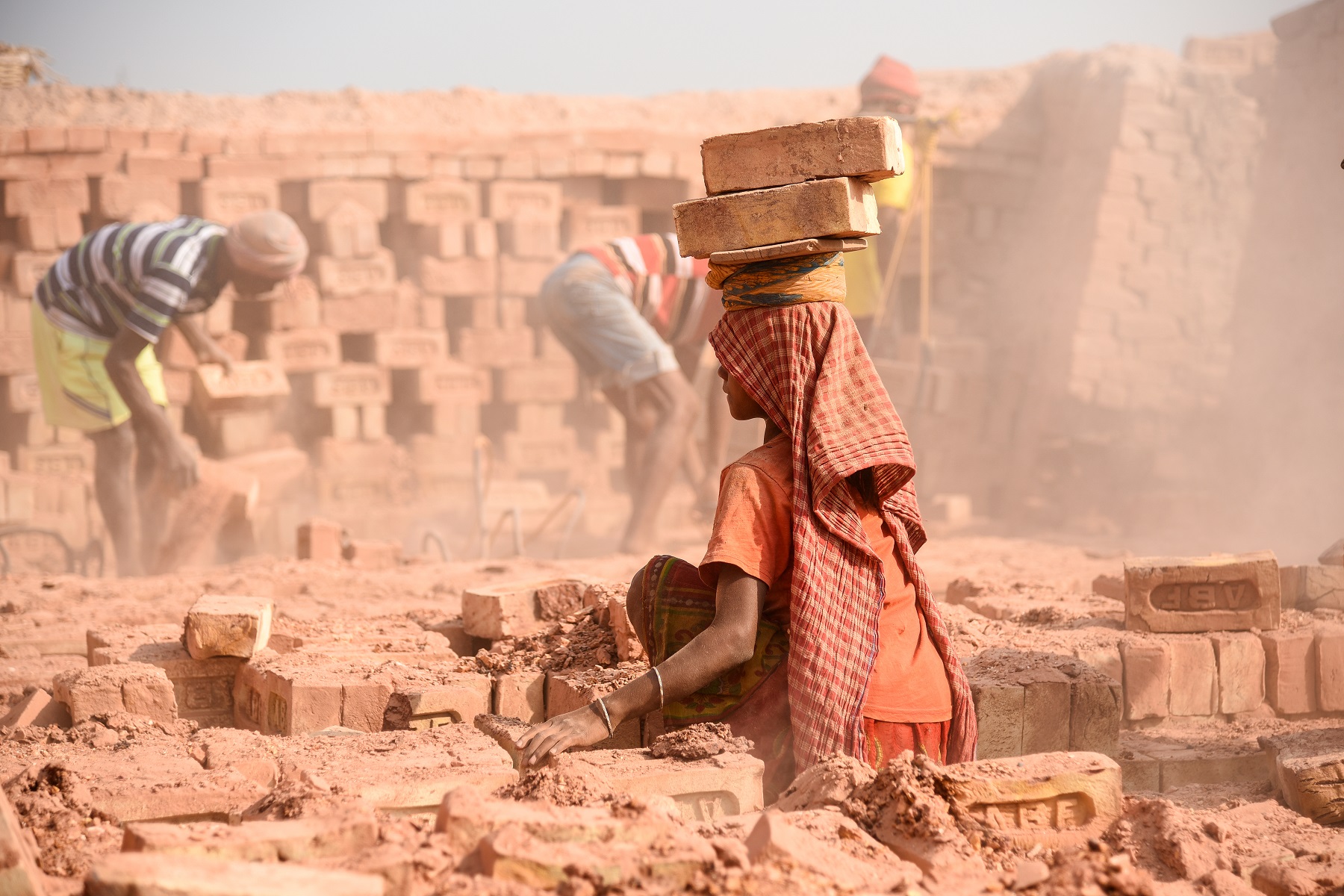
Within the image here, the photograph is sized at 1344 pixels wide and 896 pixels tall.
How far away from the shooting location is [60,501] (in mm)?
9820

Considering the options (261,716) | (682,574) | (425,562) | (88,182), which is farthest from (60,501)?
(682,574)

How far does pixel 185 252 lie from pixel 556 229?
400 centimetres

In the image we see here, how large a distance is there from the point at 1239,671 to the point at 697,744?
7.95 feet

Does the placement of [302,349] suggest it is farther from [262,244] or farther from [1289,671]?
[1289,671]

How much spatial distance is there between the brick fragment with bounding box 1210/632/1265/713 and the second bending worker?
4.74 meters

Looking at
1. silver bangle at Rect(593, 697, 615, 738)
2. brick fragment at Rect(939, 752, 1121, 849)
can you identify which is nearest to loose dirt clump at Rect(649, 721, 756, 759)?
silver bangle at Rect(593, 697, 615, 738)

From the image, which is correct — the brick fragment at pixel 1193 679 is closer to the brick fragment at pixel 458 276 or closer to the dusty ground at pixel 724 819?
the dusty ground at pixel 724 819

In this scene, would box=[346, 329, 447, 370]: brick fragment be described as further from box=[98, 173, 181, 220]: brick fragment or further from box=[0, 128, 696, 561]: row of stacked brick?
box=[98, 173, 181, 220]: brick fragment

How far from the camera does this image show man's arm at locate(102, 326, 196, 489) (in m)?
8.00

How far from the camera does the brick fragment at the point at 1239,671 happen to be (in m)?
4.14

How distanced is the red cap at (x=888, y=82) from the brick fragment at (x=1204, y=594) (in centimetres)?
788

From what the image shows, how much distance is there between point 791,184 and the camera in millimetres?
2936

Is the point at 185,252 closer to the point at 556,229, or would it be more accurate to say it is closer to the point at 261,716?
the point at 556,229

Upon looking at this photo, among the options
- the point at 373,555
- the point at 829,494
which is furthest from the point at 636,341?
the point at 829,494
